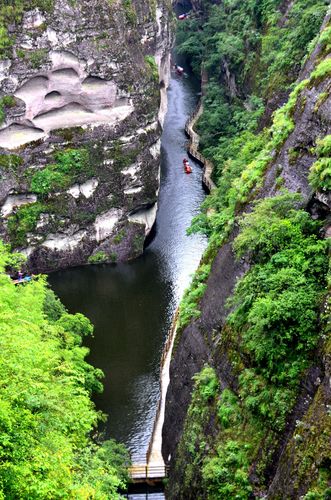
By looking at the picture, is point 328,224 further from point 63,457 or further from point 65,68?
point 65,68

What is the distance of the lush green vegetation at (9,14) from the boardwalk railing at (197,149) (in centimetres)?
1768

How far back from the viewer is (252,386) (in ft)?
54.9

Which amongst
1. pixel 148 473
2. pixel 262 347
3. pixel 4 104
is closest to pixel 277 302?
pixel 262 347

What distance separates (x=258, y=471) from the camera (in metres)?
15.6

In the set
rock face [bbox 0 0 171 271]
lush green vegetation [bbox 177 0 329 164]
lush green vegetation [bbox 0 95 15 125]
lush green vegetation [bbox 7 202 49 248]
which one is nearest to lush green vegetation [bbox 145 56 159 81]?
rock face [bbox 0 0 171 271]

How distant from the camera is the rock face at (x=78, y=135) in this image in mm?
35375

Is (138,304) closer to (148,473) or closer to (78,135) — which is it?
(78,135)

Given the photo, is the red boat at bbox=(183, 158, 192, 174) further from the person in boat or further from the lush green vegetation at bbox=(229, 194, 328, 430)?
the lush green vegetation at bbox=(229, 194, 328, 430)

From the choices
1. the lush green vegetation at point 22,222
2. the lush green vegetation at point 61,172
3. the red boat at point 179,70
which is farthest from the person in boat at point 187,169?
the red boat at point 179,70

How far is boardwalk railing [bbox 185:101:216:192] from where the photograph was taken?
46.9 meters

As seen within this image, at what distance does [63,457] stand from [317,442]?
5559mm

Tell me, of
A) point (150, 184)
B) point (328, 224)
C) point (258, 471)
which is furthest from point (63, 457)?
point (150, 184)

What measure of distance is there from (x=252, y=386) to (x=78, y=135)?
24.9m

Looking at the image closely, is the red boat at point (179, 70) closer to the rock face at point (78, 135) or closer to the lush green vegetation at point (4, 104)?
the rock face at point (78, 135)
